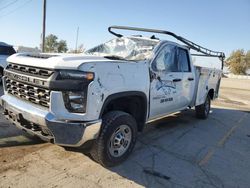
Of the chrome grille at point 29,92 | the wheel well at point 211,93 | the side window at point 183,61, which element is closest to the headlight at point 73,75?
the chrome grille at point 29,92

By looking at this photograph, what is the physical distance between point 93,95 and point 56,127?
60 cm

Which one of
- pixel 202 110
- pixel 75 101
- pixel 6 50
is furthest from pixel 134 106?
pixel 6 50

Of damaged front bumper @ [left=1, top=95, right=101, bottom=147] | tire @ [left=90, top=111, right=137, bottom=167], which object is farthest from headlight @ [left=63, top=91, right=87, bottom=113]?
tire @ [left=90, top=111, right=137, bottom=167]

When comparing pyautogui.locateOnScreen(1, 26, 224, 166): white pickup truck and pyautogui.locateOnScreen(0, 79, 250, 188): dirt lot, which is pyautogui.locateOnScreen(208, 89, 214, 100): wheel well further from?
pyautogui.locateOnScreen(1, 26, 224, 166): white pickup truck

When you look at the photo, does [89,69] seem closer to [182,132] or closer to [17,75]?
[17,75]

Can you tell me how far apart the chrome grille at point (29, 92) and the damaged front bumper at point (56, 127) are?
99mm

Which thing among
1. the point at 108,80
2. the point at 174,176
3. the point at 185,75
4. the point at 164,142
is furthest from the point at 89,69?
the point at 185,75

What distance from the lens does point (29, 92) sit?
151 inches

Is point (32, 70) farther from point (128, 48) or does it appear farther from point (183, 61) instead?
point (183, 61)

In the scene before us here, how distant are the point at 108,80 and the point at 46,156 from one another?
5.53ft

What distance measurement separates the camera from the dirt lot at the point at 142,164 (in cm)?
375

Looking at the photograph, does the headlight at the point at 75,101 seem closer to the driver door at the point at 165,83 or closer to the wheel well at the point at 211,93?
the driver door at the point at 165,83

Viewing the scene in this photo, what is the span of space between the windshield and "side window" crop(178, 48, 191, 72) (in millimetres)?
978

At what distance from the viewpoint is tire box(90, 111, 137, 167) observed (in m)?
3.87
